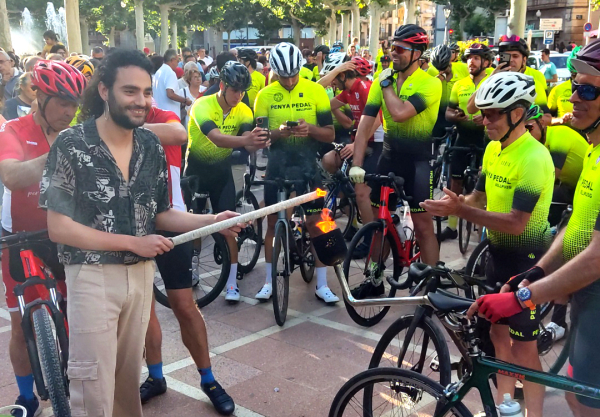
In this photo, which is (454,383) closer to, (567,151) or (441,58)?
(567,151)

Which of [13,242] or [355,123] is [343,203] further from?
[13,242]

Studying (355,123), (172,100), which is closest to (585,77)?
(355,123)

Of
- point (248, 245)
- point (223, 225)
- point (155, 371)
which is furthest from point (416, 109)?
point (223, 225)

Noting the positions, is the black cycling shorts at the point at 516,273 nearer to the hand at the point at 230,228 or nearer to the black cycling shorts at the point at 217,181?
the hand at the point at 230,228

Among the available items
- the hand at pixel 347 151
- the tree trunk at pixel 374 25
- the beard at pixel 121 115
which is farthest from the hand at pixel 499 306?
the tree trunk at pixel 374 25

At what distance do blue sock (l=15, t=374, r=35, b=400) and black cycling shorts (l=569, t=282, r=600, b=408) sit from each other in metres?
3.05

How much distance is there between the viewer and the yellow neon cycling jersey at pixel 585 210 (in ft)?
8.89

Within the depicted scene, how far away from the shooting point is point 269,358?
4.83 m

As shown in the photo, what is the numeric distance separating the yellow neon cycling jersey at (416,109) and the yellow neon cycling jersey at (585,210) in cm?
277

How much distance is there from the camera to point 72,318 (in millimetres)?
2857

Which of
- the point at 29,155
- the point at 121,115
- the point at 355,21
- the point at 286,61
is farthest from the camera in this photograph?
the point at 355,21

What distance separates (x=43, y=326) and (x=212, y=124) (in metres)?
2.82

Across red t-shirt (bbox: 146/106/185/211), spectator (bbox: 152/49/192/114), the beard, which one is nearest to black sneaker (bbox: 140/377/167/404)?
red t-shirt (bbox: 146/106/185/211)

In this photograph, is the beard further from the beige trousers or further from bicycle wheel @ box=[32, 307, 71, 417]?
bicycle wheel @ box=[32, 307, 71, 417]
